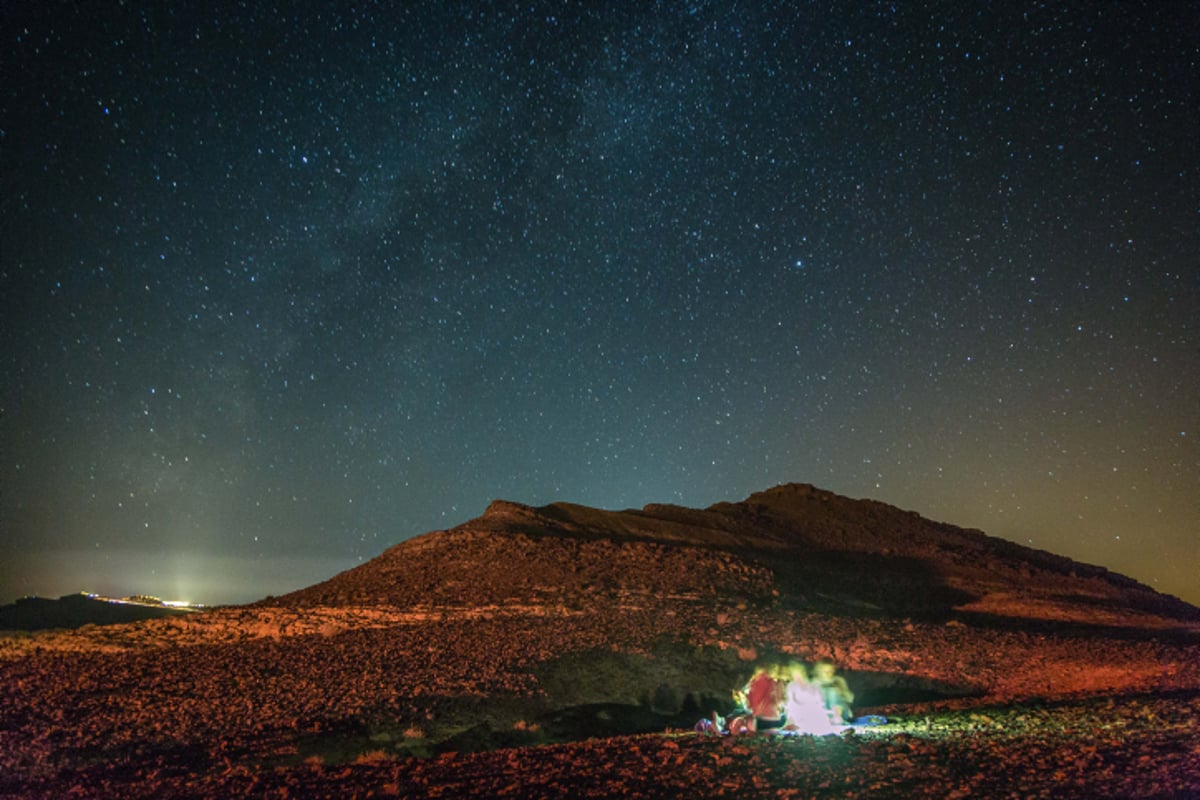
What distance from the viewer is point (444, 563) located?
1254 inches

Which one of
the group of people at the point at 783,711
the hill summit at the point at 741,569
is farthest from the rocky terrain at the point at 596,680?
the group of people at the point at 783,711

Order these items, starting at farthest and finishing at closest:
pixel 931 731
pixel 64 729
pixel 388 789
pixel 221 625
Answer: pixel 221 625, pixel 64 729, pixel 931 731, pixel 388 789

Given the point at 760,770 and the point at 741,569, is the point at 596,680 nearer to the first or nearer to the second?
the point at 760,770

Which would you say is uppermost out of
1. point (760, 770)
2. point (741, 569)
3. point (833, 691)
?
point (741, 569)

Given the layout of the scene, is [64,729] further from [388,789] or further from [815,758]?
[815,758]

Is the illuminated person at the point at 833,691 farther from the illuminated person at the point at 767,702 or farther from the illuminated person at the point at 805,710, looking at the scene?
the illuminated person at the point at 767,702

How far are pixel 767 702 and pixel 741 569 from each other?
19641mm

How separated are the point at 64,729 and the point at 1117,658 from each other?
24.5 meters

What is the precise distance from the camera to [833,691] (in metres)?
16.9

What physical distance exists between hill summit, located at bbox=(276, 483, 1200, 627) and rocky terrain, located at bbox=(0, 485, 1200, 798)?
0.20m

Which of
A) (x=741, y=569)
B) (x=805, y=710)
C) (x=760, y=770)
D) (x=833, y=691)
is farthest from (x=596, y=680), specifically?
(x=741, y=569)

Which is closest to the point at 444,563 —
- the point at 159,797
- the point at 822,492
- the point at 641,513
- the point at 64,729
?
the point at 641,513

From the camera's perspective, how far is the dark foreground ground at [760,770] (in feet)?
27.7

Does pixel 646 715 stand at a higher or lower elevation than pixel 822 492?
lower
